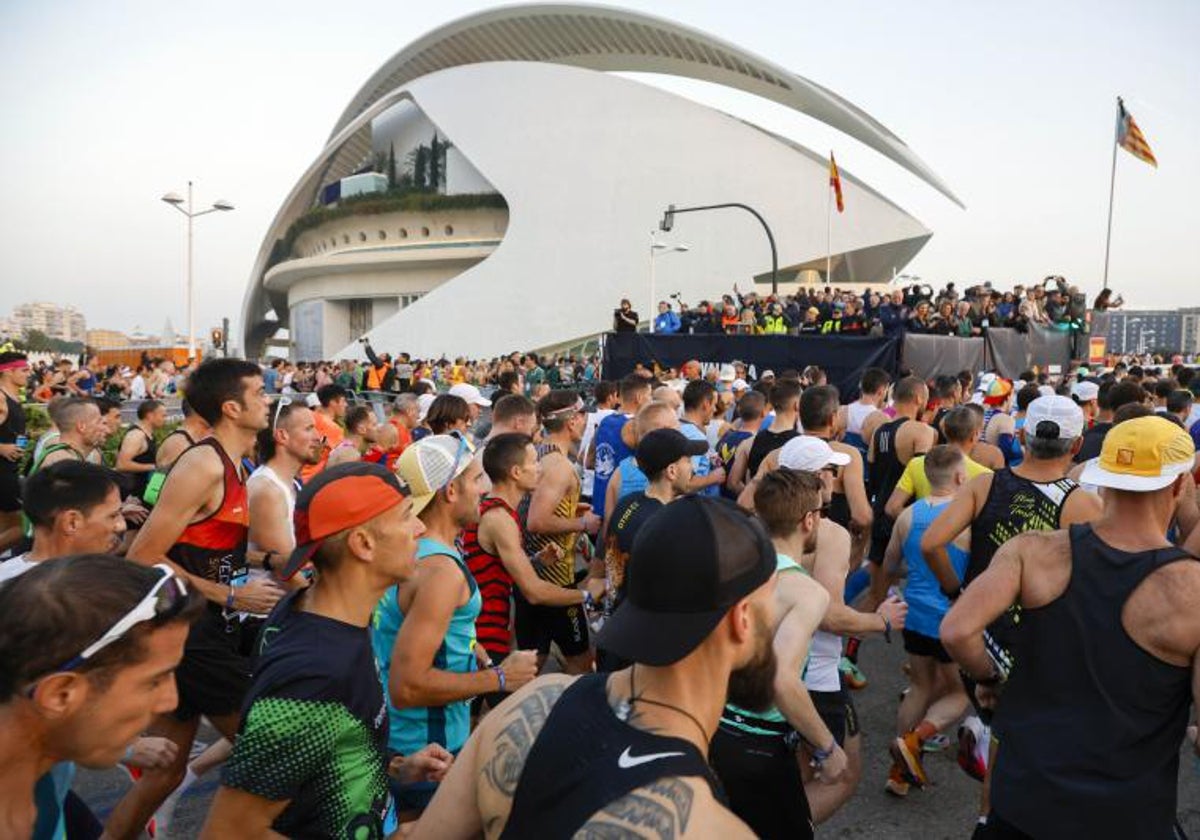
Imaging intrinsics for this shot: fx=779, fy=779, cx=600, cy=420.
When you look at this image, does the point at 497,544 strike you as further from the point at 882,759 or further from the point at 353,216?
the point at 353,216

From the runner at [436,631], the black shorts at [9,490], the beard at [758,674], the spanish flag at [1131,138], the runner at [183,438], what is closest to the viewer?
the beard at [758,674]

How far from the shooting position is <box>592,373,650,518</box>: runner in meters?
5.70

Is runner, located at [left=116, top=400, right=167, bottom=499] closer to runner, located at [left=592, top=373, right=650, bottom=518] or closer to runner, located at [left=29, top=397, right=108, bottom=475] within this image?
runner, located at [left=29, top=397, right=108, bottom=475]

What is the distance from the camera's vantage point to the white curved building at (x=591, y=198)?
43.2 metres

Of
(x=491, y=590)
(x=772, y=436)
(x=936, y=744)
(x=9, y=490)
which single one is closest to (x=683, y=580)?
(x=491, y=590)

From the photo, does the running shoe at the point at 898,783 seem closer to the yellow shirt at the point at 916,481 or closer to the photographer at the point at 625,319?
the yellow shirt at the point at 916,481

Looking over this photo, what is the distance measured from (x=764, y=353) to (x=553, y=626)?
10901 millimetres

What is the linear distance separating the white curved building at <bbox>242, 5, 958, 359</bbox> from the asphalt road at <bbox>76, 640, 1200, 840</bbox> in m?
40.2

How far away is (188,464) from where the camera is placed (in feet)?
9.71

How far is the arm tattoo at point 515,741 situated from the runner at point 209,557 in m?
1.98

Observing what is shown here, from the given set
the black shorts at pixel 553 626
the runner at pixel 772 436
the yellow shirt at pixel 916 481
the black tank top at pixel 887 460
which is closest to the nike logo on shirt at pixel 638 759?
the black shorts at pixel 553 626

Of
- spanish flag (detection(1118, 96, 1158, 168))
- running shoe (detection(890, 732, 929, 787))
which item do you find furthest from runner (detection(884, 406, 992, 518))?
spanish flag (detection(1118, 96, 1158, 168))

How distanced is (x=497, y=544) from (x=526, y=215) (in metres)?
41.9

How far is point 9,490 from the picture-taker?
19.7 ft
